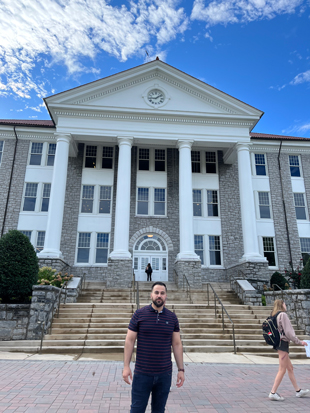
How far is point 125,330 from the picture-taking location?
11391 millimetres

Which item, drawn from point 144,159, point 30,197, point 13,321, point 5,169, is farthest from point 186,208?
point 5,169

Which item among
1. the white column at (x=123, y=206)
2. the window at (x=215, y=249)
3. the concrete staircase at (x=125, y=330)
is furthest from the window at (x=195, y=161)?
the concrete staircase at (x=125, y=330)

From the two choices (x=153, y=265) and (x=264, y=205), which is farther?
(x=264, y=205)

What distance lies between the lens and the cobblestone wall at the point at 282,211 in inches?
930

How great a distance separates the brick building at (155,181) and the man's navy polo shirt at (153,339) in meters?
16.0

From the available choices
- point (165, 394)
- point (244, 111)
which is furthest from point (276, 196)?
point (165, 394)

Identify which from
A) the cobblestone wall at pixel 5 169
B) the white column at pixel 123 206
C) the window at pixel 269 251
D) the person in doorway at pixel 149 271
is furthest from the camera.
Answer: the window at pixel 269 251

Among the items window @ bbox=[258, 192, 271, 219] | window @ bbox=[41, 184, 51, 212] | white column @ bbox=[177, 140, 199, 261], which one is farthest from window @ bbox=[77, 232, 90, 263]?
window @ bbox=[258, 192, 271, 219]

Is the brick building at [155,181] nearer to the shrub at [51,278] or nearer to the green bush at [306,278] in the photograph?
the shrub at [51,278]

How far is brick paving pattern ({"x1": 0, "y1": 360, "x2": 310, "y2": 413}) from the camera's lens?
5039 millimetres

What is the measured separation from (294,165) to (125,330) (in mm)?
20674

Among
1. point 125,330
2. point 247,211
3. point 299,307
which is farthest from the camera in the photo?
point 247,211

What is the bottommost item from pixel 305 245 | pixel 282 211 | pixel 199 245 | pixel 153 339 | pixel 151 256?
pixel 153 339

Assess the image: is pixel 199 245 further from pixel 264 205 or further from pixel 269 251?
pixel 264 205
